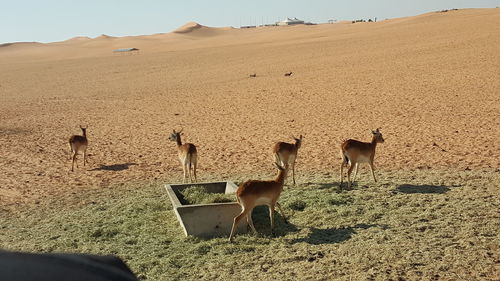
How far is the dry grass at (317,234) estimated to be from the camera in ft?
22.4

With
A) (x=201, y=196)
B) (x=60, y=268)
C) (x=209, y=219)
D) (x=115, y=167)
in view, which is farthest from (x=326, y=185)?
(x=60, y=268)

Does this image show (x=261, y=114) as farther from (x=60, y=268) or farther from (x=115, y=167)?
(x=60, y=268)

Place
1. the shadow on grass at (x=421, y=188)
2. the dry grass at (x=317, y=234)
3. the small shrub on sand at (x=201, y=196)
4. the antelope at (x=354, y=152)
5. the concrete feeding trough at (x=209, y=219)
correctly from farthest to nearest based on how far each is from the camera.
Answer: the antelope at (x=354, y=152), the shadow on grass at (x=421, y=188), the small shrub on sand at (x=201, y=196), the concrete feeding trough at (x=209, y=219), the dry grass at (x=317, y=234)

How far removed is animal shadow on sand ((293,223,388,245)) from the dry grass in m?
0.02

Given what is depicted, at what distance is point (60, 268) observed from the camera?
65.4 inches

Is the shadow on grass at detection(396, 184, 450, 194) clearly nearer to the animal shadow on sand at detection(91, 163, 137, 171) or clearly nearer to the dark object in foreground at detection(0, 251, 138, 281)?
the animal shadow on sand at detection(91, 163, 137, 171)

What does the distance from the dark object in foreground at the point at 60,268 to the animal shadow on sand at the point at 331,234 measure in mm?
6230

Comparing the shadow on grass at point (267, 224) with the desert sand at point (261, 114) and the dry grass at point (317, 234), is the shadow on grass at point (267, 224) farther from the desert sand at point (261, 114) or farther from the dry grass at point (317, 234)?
the desert sand at point (261, 114)

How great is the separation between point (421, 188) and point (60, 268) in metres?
9.48

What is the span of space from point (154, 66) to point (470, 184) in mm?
41790

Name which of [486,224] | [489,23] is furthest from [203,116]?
[489,23]

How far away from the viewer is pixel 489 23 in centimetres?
4631

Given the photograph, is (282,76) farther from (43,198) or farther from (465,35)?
(43,198)

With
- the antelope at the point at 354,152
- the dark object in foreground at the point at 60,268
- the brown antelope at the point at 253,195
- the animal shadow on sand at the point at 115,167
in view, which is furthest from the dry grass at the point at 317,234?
the dark object in foreground at the point at 60,268
